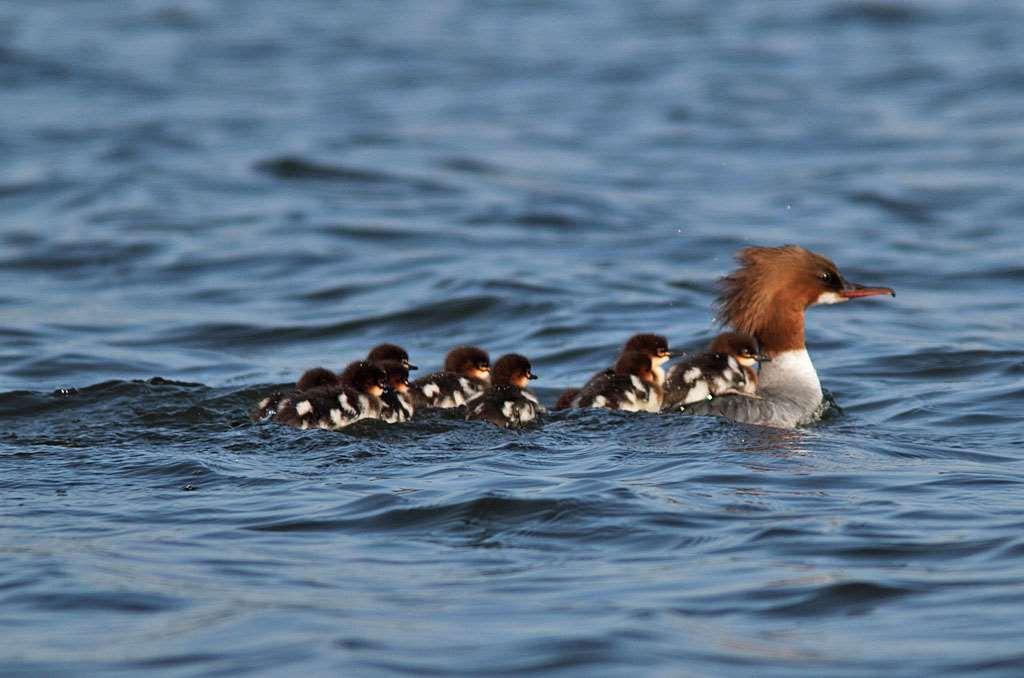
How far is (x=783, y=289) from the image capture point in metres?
8.62

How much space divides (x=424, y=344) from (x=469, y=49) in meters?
13.1

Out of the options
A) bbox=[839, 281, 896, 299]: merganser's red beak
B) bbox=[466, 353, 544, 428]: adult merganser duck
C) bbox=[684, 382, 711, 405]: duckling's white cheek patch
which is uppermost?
bbox=[839, 281, 896, 299]: merganser's red beak

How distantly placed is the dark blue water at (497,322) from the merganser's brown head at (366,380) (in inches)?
10.3

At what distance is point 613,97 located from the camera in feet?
68.9

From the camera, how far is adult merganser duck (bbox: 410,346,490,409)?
8.36 meters

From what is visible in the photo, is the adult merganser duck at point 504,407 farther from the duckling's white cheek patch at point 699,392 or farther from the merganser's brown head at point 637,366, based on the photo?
the duckling's white cheek patch at point 699,392

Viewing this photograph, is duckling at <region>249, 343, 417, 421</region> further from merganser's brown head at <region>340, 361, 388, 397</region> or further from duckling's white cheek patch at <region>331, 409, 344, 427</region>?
duckling's white cheek patch at <region>331, 409, 344, 427</region>

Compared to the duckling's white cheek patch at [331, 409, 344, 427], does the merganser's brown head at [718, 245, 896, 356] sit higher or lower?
higher

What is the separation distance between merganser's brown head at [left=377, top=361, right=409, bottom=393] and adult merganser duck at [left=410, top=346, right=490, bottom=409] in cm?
11

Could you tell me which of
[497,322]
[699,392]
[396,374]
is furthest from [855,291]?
[497,322]

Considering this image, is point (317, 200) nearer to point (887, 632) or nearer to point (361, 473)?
point (361, 473)

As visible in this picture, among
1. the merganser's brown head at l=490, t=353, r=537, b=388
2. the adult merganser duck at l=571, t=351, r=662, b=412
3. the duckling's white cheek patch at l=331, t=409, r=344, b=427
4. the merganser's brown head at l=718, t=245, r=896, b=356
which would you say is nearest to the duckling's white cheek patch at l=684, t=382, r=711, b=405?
the adult merganser duck at l=571, t=351, r=662, b=412

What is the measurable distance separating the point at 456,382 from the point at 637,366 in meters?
0.89

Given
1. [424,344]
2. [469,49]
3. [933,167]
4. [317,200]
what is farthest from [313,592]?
[469,49]
